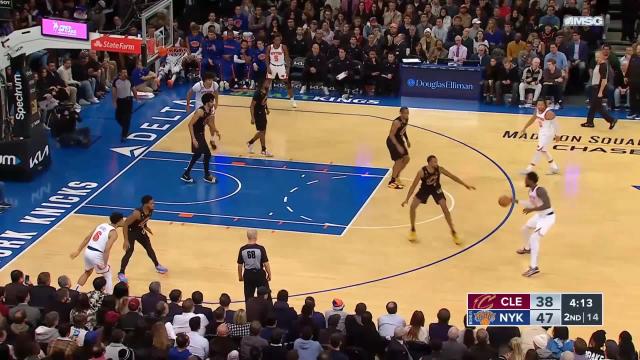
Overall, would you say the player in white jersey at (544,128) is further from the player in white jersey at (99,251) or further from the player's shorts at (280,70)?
the player in white jersey at (99,251)

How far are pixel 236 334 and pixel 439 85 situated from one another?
55.4 feet

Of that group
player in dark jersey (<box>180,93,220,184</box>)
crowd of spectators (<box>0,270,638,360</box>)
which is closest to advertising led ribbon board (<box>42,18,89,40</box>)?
player in dark jersey (<box>180,93,220,184</box>)

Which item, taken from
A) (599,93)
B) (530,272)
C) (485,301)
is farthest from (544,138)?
(485,301)

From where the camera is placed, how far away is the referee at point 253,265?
16.5m

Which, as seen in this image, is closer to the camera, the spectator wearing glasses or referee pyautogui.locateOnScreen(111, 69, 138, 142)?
referee pyautogui.locateOnScreen(111, 69, 138, 142)

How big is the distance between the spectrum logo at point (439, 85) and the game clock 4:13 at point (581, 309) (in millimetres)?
16976

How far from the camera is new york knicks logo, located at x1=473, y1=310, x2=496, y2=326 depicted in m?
12.7

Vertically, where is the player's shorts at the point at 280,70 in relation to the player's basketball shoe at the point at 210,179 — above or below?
above

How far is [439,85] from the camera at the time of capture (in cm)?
2964

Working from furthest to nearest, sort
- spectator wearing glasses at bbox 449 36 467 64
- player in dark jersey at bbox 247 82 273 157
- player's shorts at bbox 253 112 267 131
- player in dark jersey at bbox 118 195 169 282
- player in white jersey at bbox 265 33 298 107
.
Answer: spectator wearing glasses at bbox 449 36 467 64 < player in white jersey at bbox 265 33 298 107 < player's shorts at bbox 253 112 267 131 < player in dark jersey at bbox 247 82 273 157 < player in dark jersey at bbox 118 195 169 282

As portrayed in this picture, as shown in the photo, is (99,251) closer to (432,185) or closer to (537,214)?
(432,185)

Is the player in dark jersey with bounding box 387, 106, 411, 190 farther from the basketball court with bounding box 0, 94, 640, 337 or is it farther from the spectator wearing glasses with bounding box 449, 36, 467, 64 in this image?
the spectator wearing glasses with bounding box 449, 36, 467, 64

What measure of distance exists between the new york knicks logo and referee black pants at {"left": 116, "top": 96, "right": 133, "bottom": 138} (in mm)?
13940

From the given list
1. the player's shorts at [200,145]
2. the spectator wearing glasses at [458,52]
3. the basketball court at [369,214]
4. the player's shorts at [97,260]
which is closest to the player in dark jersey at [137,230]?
the basketball court at [369,214]
